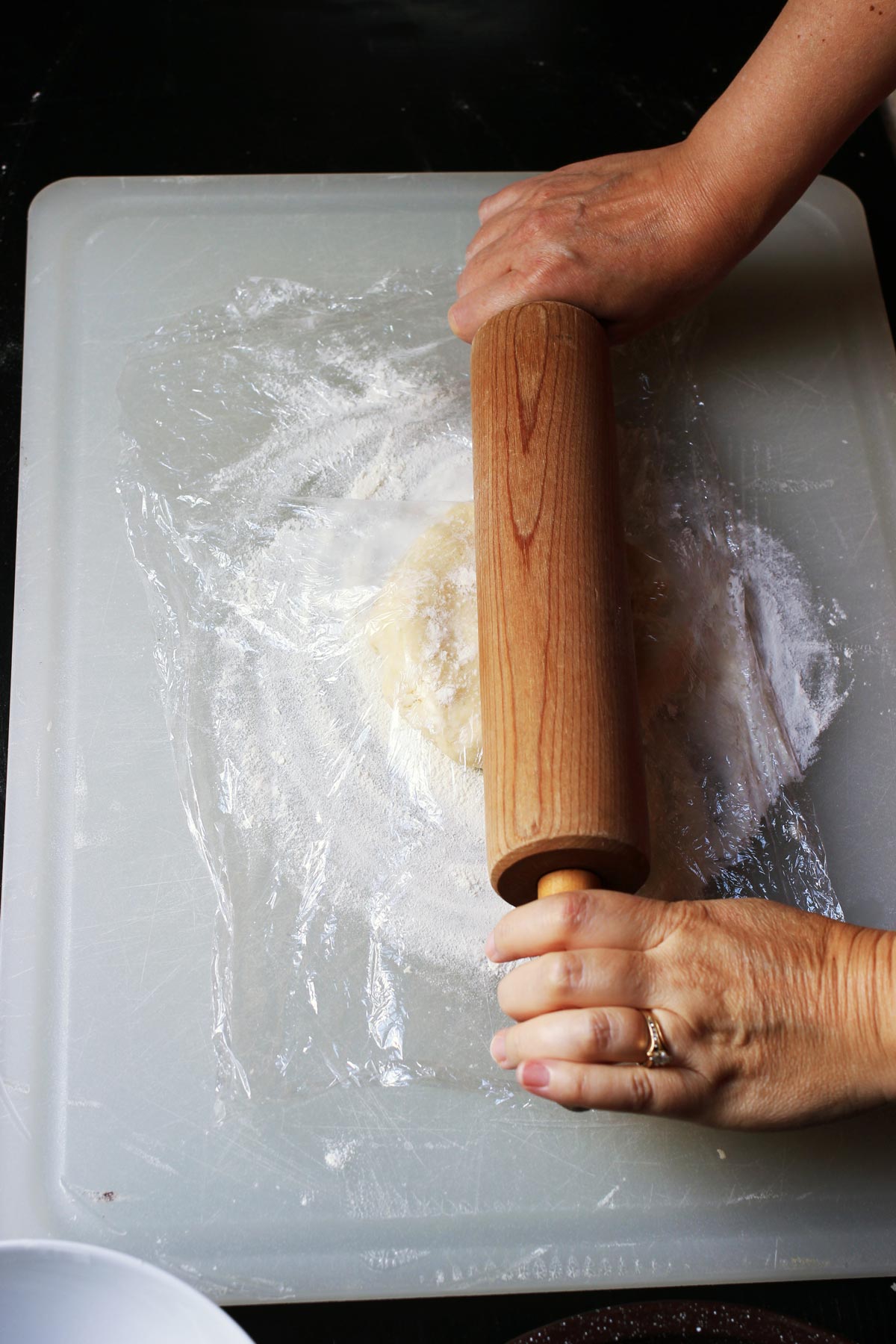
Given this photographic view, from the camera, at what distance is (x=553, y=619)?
96cm

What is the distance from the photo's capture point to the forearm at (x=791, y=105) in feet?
3.70

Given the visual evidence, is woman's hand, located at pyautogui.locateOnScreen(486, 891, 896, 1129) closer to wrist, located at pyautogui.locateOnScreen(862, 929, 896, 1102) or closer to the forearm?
wrist, located at pyautogui.locateOnScreen(862, 929, 896, 1102)

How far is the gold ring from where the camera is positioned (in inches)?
33.3

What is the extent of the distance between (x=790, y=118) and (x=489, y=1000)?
97cm

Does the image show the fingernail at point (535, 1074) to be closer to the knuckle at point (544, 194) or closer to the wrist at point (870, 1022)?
the wrist at point (870, 1022)

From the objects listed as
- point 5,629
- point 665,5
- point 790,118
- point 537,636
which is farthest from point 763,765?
point 665,5

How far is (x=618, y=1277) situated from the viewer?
39.3 inches

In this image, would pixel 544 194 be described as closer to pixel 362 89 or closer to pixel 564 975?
pixel 362 89

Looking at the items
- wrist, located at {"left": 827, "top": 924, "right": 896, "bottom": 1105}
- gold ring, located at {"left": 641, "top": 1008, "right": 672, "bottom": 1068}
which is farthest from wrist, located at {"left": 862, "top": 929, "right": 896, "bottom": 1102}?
gold ring, located at {"left": 641, "top": 1008, "right": 672, "bottom": 1068}

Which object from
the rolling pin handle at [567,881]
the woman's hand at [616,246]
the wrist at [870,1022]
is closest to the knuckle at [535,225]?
the woman's hand at [616,246]

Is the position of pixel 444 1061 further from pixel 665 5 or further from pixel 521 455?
pixel 665 5

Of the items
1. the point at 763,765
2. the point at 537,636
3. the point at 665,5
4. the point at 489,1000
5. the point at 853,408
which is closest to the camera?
the point at 537,636

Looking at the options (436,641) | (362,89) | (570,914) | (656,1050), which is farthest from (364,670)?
(362,89)

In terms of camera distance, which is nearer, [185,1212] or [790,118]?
[185,1212]
